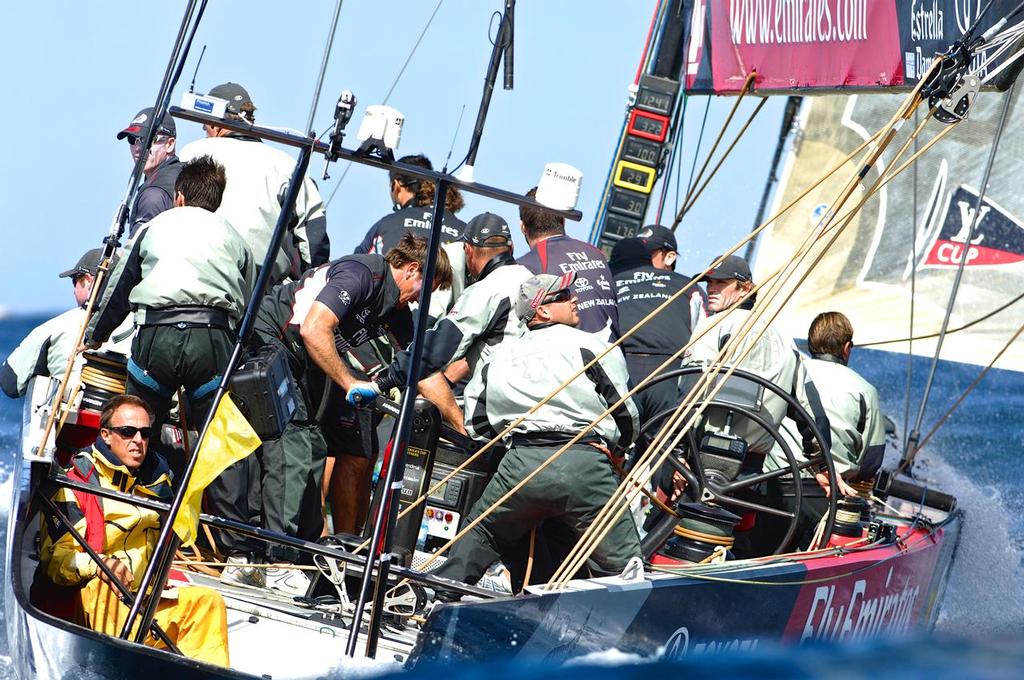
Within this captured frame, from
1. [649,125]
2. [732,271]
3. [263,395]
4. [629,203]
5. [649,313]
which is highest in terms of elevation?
[649,125]

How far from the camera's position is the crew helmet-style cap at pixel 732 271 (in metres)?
5.81

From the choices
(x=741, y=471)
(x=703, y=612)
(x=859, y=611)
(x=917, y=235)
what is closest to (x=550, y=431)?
(x=703, y=612)

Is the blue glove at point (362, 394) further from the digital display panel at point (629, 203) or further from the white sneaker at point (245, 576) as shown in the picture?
the digital display panel at point (629, 203)

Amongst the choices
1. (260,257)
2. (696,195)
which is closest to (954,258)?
(696,195)

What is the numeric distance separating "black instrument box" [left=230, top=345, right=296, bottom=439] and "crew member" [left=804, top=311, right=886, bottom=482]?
230cm

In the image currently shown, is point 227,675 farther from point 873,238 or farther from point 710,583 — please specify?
point 873,238

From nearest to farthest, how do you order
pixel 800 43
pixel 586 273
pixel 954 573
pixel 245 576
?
pixel 245 576
pixel 586 273
pixel 800 43
pixel 954 573

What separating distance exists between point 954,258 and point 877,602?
5.06 meters

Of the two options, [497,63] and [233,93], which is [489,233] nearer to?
[497,63]

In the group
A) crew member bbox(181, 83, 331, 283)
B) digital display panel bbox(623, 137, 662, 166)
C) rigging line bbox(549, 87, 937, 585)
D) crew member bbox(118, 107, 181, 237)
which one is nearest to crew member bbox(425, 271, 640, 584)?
rigging line bbox(549, 87, 937, 585)

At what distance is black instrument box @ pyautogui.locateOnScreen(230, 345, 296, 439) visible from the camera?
4.61 meters

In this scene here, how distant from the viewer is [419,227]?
6.15 metres

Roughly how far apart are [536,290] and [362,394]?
26.7 inches

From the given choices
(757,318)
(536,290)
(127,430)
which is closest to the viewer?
(757,318)
